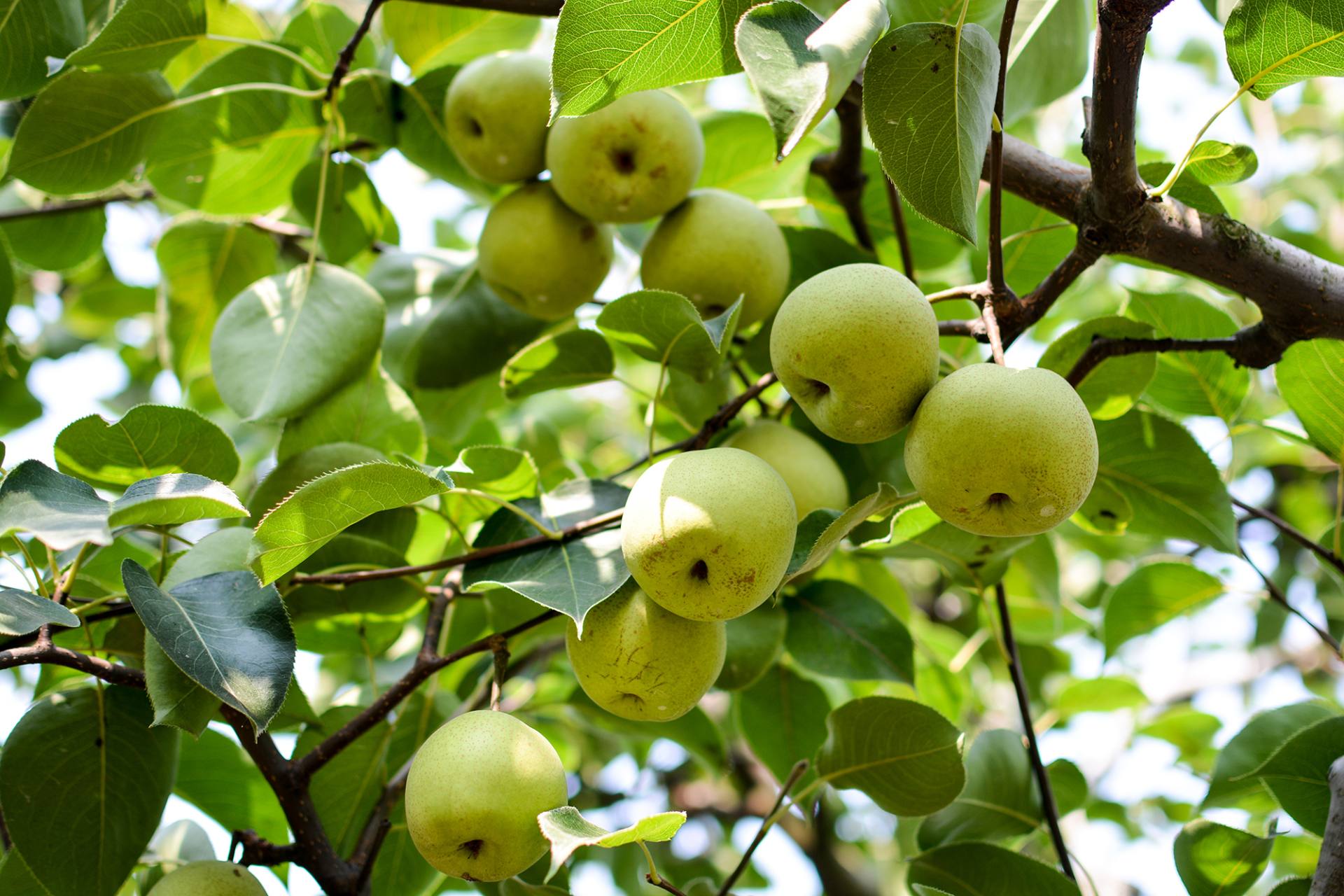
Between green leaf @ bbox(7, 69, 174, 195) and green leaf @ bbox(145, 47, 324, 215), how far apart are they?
61 mm

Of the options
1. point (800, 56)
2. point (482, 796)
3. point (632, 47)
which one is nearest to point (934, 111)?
point (800, 56)

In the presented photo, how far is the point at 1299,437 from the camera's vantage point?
1.78m

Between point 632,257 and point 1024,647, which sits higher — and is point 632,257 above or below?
above

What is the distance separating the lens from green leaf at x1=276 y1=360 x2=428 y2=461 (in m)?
1.68

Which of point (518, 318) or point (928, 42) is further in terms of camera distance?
point (518, 318)

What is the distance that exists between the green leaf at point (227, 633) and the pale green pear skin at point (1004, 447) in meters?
0.73

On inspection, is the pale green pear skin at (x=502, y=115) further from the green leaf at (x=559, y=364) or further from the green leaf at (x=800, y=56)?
the green leaf at (x=800, y=56)

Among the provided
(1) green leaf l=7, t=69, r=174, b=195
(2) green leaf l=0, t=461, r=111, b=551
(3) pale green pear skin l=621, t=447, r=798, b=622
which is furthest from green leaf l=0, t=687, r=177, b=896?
(1) green leaf l=7, t=69, r=174, b=195

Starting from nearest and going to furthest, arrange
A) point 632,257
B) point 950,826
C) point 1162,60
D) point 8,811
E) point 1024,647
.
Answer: point 8,811 → point 950,826 → point 632,257 → point 1024,647 → point 1162,60

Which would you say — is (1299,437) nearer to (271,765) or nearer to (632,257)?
(632,257)

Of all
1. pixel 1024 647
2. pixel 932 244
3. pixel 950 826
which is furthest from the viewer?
pixel 1024 647

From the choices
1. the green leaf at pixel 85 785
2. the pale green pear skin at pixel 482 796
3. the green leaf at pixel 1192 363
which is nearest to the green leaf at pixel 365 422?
the green leaf at pixel 85 785

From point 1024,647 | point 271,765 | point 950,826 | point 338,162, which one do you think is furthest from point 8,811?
point 1024,647

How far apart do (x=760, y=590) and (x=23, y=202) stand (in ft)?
7.22
